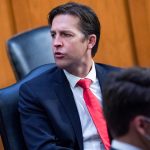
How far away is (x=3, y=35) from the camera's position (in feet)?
8.79

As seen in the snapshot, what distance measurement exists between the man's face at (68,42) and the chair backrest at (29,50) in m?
0.36

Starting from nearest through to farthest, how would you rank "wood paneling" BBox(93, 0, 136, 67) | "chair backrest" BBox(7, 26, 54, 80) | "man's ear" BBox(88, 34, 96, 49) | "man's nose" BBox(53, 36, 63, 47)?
"man's nose" BBox(53, 36, 63, 47) → "man's ear" BBox(88, 34, 96, 49) → "chair backrest" BBox(7, 26, 54, 80) → "wood paneling" BBox(93, 0, 136, 67)

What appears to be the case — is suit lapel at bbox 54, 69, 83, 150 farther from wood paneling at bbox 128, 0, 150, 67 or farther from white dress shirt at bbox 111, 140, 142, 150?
wood paneling at bbox 128, 0, 150, 67

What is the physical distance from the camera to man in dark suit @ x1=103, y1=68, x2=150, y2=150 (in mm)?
1093

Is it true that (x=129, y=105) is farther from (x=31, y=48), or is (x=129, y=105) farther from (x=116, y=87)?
(x=31, y=48)

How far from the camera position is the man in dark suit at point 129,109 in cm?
109

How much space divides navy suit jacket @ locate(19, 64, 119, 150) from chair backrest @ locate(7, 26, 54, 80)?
39 cm

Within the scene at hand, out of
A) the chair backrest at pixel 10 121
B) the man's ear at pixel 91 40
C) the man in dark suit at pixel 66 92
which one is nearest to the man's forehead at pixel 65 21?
the man in dark suit at pixel 66 92

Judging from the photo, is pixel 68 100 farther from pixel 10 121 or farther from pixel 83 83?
pixel 10 121

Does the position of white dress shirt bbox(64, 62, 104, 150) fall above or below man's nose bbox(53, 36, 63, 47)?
below

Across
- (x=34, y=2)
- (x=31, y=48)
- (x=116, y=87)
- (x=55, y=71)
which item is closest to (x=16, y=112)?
(x=55, y=71)

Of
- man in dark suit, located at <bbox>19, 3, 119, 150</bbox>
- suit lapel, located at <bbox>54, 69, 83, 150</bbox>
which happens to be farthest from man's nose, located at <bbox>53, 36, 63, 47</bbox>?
suit lapel, located at <bbox>54, 69, 83, 150</bbox>

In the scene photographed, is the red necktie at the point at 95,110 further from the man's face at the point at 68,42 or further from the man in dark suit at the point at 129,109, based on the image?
the man in dark suit at the point at 129,109

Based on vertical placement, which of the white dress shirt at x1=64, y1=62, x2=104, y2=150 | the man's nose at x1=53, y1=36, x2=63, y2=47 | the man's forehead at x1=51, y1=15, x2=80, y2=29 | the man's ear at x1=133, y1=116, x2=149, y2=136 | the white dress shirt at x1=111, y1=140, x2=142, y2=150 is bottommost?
the white dress shirt at x1=64, y1=62, x2=104, y2=150
